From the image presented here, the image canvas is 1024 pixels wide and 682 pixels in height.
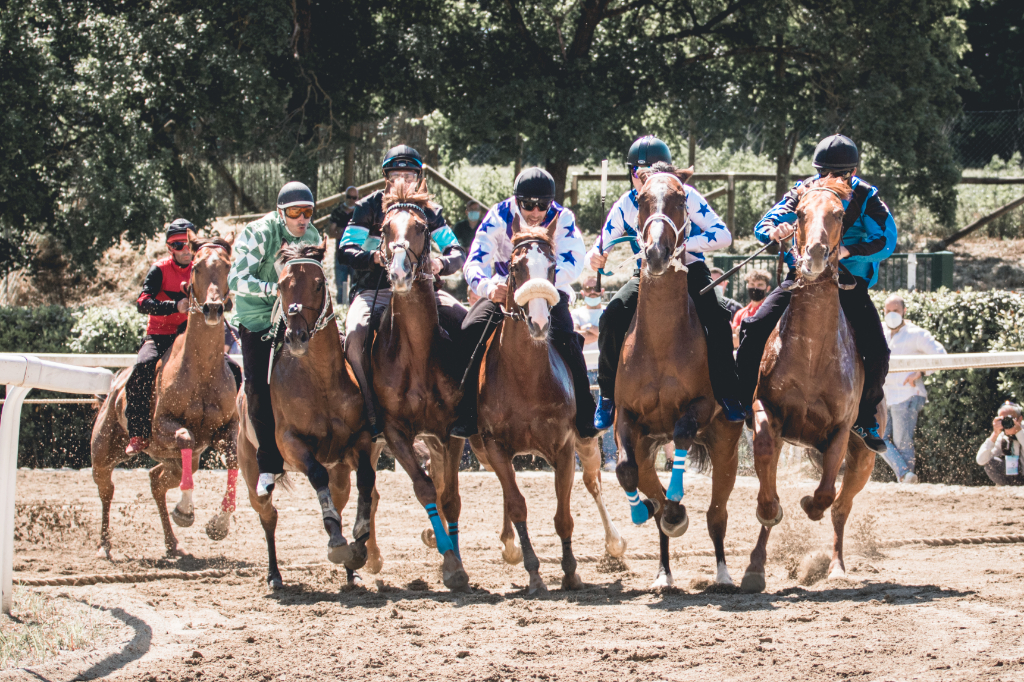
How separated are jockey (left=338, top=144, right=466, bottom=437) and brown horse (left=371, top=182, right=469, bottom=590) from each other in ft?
0.35

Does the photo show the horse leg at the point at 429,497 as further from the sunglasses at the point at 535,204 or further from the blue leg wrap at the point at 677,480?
the sunglasses at the point at 535,204

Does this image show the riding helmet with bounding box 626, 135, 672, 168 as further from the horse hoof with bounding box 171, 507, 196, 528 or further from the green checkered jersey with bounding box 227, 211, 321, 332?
the horse hoof with bounding box 171, 507, 196, 528

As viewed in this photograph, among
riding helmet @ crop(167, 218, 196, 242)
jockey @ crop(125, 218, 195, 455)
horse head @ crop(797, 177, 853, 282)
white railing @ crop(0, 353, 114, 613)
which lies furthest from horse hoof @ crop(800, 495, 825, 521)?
riding helmet @ crop(167, 218, 196, 242)

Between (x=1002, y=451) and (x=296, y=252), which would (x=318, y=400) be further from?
(x=1002, y=451)

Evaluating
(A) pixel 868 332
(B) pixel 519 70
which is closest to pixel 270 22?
(B) pixel 519 70

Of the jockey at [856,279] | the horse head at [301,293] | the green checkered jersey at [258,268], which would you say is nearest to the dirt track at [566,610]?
the jockey at [856,279]

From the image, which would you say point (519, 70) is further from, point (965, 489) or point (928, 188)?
point (965, 489)

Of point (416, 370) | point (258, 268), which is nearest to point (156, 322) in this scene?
point (258, 268)

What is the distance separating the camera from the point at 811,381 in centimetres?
625

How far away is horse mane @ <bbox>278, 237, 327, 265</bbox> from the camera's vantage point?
21.4ft

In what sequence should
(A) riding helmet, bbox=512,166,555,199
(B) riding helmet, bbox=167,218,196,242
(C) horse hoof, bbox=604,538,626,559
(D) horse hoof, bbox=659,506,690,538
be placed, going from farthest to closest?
(B) riding helmet, bbox=167,218,196,242, (C) horse hoof, bbox=604,538,626,559, (A) riding helmet, bbox=512,166,555,199, (D) horse hoof, bbox=659,506,690,538

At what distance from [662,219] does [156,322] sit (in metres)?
4.77

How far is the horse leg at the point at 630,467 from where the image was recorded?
6.34m

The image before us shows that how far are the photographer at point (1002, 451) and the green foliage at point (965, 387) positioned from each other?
2.32 feet
